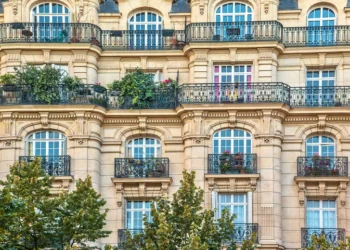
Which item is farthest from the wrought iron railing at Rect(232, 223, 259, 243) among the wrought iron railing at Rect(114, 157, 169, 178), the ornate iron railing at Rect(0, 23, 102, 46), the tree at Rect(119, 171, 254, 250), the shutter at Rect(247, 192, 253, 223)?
the ornate iron railing at Rect(0, 23, 102, 46)

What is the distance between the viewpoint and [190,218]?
47.1 meters

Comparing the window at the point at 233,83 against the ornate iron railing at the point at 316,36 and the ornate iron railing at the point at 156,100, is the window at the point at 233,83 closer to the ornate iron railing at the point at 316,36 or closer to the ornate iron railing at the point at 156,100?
the ornate iron railing at the point at 156,100

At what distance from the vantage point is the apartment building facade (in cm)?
5328

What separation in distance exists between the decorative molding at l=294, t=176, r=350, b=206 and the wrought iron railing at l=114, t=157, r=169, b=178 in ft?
17.0

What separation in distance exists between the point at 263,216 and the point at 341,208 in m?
3.09

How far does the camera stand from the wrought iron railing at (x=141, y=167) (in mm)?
53812

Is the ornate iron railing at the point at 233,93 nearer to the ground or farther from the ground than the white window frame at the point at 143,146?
farther from the ground

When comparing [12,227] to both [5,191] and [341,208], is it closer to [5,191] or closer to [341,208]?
[5,191]

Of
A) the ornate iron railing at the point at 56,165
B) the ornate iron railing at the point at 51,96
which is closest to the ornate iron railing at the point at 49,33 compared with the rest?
the ornate iron railing at the point at 51,96

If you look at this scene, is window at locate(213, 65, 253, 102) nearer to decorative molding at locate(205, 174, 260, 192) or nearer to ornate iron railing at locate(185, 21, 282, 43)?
ornate iron railing at locate(185, 21, 282, 43)

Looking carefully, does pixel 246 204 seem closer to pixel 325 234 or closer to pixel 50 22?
pixel 325 234

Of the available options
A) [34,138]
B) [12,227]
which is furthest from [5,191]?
[34,138]

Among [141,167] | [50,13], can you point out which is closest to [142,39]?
[50,13]

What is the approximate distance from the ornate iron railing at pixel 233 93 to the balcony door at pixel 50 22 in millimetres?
5370
